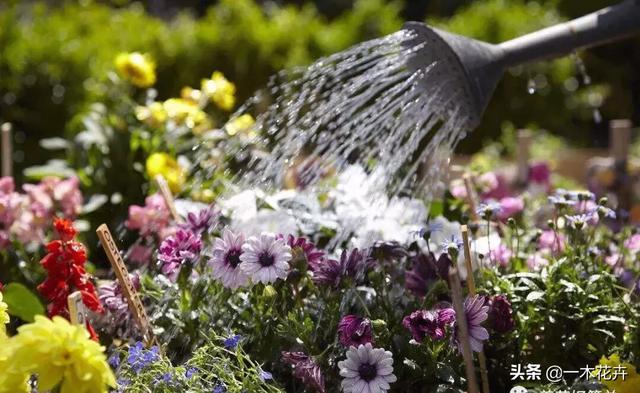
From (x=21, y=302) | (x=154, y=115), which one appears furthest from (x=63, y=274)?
(x=154, y=115)

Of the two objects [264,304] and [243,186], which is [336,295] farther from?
[243,186]

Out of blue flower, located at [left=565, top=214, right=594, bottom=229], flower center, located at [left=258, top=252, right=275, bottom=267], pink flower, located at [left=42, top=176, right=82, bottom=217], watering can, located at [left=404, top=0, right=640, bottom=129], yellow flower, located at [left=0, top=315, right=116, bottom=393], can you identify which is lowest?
pink flower, located at [left=42, top=176, right=82, bottom=217]

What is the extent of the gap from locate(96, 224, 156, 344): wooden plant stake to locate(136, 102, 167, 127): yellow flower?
1.21 meters

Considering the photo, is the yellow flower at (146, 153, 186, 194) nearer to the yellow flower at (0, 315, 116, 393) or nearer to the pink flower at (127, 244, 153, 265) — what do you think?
the pink flower at (127, 244, 153, 265)

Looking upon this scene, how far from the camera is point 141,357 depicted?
1.38m

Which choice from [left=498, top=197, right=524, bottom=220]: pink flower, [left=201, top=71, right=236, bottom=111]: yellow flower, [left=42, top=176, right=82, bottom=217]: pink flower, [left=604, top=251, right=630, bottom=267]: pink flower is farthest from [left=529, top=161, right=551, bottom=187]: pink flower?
[left=42, top=176, right=82, bottom=217]: pink flower

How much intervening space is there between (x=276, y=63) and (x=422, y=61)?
360 centimetres

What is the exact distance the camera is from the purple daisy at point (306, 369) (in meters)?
1.41

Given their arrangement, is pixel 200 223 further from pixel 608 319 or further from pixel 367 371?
pixel 608 319

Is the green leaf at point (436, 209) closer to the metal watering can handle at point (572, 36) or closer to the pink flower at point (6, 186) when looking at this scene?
the metal watering can handle at point (572, 36)

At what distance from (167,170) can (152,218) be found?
0.40 m

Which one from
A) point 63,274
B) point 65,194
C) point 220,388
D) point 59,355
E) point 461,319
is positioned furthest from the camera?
point 65,194

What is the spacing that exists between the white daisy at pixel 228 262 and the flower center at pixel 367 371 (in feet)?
0.92

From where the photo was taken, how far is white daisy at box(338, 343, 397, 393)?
140cm
